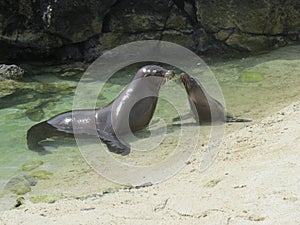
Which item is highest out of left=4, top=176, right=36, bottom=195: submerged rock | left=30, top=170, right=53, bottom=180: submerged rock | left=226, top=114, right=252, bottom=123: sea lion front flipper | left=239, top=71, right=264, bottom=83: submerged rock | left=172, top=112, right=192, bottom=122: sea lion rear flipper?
left=239, top=71, right=264, bottom=83: submerged rock

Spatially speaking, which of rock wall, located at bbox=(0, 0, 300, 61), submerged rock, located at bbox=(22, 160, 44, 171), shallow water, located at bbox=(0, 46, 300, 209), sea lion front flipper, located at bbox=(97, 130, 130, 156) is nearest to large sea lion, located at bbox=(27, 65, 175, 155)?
sea lion front flipper, located at bbox=(97, 130, 130, 156)

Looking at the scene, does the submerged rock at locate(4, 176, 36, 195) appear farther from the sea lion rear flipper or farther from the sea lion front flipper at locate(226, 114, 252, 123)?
the sea lion front flipper at locate(226, 114, 252, 123)

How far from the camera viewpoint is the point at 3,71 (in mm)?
8875

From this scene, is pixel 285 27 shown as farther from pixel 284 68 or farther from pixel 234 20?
pixel 284 68

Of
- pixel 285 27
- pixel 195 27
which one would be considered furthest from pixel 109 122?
pixel 285 27

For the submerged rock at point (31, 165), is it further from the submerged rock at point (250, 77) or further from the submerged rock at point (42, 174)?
the submerged rock at point (250, 77)

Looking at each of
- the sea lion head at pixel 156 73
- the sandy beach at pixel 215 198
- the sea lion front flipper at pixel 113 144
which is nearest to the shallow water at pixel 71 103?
the sea lion front flipper at pixel 113 144

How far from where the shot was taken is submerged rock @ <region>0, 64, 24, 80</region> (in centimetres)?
884

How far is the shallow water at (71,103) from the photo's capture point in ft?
17.2

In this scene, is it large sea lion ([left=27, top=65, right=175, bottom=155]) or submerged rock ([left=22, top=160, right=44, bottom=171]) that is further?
large sea lion ([left=27, top=65, right=175, bottom=155])

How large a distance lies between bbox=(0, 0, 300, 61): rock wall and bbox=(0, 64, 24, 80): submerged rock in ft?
2.60

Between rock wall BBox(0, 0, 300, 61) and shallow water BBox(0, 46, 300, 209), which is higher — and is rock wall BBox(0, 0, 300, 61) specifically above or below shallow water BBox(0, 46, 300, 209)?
above

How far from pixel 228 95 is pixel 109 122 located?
170 cm

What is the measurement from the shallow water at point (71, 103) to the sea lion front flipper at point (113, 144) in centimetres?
17
